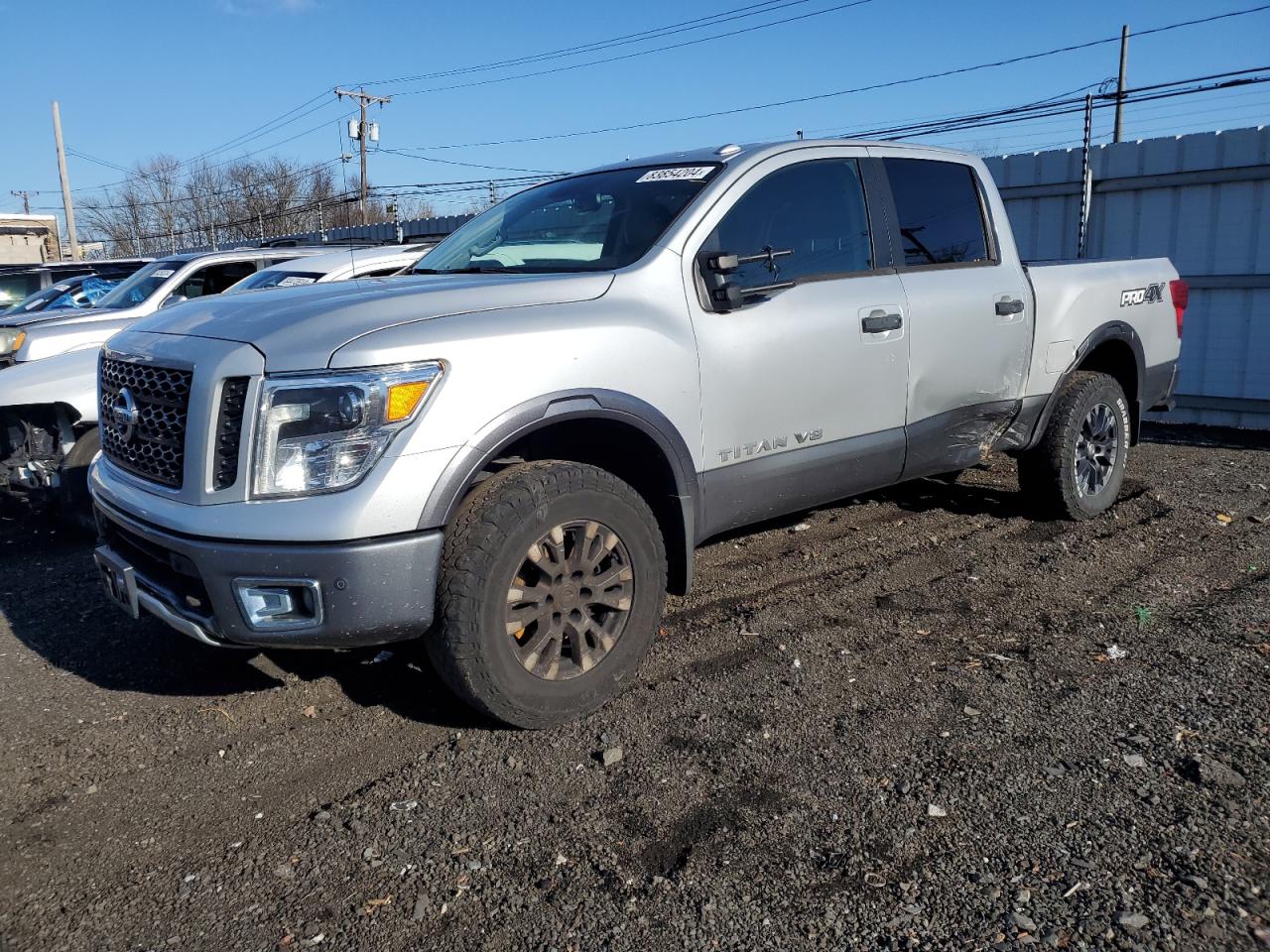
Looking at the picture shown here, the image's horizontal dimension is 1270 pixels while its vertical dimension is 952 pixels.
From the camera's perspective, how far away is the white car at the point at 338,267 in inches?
324

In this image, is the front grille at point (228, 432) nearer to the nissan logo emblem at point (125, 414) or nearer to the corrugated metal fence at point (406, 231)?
the nissan logo emblem at point (125, 414)

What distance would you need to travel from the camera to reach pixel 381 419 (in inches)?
120

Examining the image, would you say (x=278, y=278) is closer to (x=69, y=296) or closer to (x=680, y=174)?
(x=69, y=296)

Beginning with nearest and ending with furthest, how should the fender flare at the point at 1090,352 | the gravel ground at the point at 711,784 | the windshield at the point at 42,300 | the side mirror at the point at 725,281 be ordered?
the gravel ground at the point at 711,784
the side mirror at the point at 725,281
the fender flare at the point at 1090,352
the windshield at the point at 42,300

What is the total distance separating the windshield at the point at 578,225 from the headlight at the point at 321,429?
4.04ft

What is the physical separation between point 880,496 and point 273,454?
15.4 ft

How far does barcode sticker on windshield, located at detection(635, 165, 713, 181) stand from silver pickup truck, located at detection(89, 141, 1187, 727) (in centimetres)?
2

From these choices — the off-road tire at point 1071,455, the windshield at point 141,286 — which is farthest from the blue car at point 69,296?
the off-road tire at point 1071,455

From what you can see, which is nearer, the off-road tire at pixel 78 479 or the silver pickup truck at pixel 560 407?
the silver pickup truck at pixel 560 407

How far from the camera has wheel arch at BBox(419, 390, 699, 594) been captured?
3193 millimetres

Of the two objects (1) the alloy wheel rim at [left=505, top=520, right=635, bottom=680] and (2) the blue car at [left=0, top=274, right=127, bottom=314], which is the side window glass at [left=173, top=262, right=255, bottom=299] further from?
(1) the alloy wheel rim at [left=505, top=520, right=635, bottom=680]

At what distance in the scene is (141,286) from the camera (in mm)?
9398

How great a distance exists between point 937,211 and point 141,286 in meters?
7.42

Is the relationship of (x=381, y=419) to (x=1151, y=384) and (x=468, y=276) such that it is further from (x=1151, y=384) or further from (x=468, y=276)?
(x=1151, y=384)
